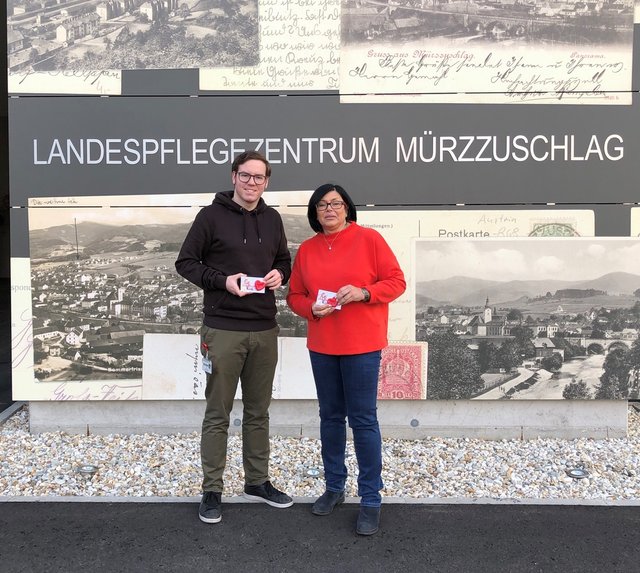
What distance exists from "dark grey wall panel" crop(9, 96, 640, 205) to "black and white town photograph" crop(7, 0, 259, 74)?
0.28m

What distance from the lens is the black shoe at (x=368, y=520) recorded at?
10.4 feet

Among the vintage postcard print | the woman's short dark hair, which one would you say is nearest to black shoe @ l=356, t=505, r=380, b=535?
the woman's short dark hair

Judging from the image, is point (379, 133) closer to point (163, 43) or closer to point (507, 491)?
point (163, 43)

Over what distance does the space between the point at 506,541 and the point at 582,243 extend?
241cm

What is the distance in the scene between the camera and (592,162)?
4.57m

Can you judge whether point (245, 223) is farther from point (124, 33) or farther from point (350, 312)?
point (124, 33)

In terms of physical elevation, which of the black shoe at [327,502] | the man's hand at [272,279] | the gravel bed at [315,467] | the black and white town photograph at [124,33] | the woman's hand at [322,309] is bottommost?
the gravel bed at [315,467]

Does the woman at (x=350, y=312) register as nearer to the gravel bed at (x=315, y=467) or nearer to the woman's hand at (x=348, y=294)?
the woman's hand at (x=348, y=294)

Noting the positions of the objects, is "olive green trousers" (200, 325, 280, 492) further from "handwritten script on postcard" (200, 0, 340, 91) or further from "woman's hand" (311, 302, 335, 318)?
"handwritten script on postcard" (200, 0, 340, 91)

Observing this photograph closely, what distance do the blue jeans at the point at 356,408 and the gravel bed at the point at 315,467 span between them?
1.82 ft

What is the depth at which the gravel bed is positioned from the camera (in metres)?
3.85

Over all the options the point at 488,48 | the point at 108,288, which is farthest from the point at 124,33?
the point at 488,48

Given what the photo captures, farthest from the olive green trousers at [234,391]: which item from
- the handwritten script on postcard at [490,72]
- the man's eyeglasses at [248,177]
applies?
the handwritten script on postcard at [490,72]

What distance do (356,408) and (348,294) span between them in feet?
2.06
